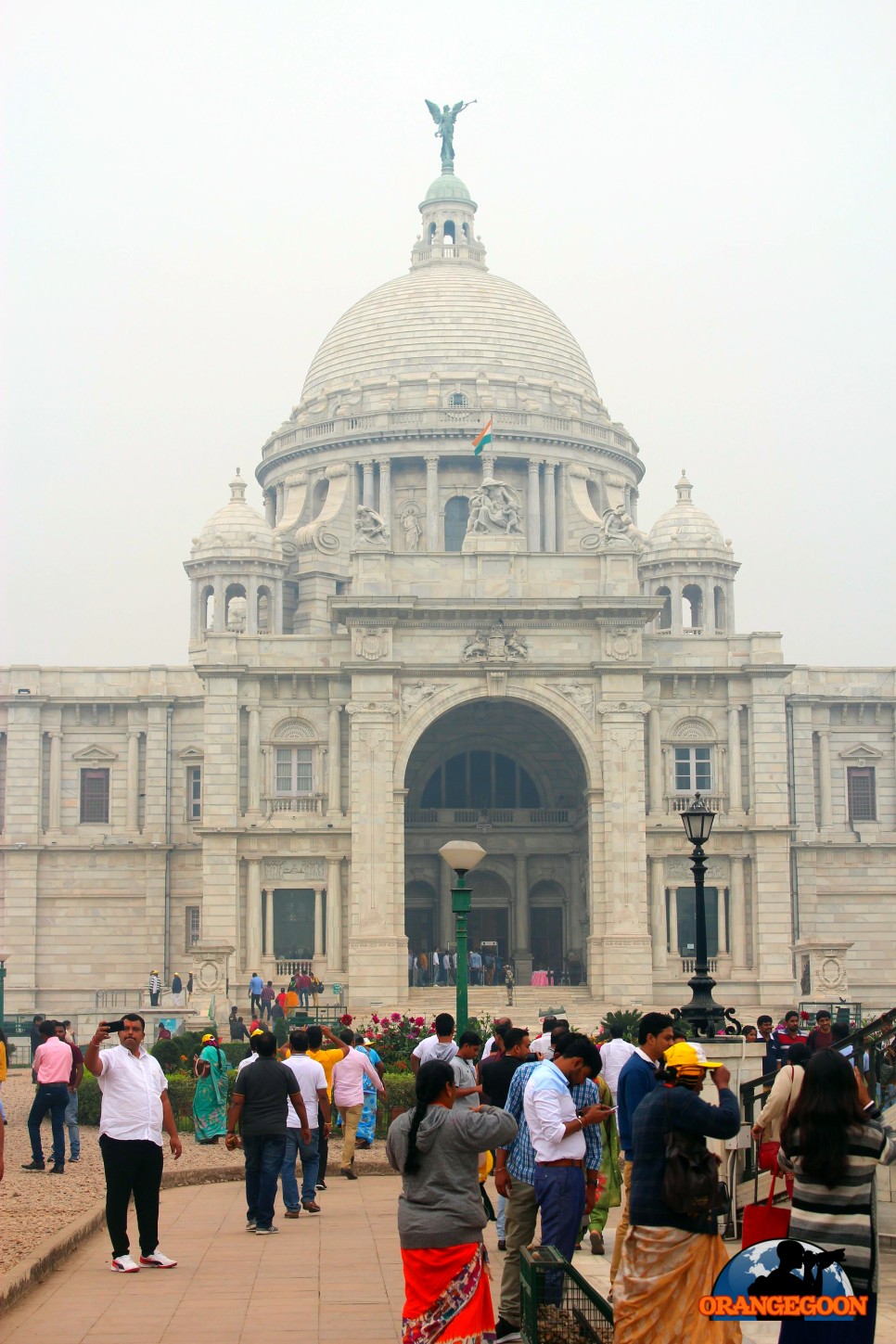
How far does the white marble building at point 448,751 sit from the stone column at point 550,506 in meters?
0.08

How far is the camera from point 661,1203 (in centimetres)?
1052

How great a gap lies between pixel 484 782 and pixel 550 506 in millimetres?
12962

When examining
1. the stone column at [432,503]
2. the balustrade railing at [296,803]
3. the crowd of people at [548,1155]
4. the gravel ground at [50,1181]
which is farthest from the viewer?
the stone column at [432,503]

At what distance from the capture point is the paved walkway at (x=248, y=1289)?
1286 cm

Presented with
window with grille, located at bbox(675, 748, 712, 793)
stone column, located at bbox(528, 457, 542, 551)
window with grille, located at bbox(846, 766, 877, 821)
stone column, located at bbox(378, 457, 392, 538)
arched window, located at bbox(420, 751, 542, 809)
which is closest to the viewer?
window with grille, located at bbox(675, 748, 712, 793)

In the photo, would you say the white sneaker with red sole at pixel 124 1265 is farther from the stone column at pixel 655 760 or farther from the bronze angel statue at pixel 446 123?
the bronze angel statue at pixel 446 123

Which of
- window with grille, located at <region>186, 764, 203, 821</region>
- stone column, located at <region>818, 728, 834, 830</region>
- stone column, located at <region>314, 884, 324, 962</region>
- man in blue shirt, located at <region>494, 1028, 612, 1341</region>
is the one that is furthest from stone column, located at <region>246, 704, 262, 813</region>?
man in blue shirt, located at <region>494, 1028, 612, 1341</region>

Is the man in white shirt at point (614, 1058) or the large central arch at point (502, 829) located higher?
the large central arch at point (502, 829)

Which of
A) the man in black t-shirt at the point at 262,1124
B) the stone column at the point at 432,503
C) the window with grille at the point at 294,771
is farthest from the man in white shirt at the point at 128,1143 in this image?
Answer: the stone column at the point at 432,503

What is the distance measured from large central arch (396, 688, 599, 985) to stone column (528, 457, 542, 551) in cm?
937

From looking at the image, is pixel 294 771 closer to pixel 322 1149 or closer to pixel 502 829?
pixel 502 829

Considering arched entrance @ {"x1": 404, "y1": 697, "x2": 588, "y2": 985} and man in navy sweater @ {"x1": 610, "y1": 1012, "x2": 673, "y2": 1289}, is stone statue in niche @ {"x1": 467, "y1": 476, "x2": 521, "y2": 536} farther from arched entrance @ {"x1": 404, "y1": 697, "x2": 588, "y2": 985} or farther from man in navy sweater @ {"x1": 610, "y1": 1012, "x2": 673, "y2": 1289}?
man in navy sweater @ {"x1": 610, "y1": 1012, "x2": 673, "y2": 1289}

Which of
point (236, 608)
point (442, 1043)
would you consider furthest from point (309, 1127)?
point (236, 608)

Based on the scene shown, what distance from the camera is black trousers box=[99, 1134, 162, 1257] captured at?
49.4 ft
